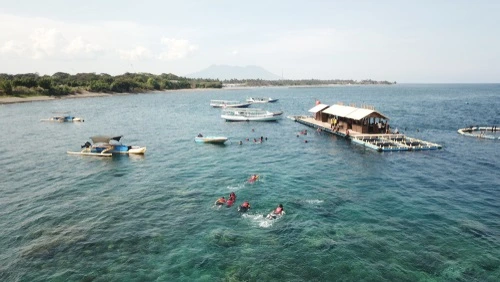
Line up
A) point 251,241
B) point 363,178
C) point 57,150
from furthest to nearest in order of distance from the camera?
point 57,150, point 363,178, point 251,241

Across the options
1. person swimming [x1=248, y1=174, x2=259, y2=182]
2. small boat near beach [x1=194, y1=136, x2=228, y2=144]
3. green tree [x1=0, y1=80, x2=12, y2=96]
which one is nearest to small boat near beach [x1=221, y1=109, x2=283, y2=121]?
small boat near beach [x1=194, y1=136, x2=228, y2=144]

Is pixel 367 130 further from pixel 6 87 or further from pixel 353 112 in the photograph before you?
pixel 6 87

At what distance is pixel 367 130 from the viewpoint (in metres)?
65.9

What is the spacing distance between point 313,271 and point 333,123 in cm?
5546

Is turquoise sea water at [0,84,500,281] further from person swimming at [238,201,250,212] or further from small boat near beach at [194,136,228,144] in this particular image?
small boat near beach at [194,136,228,144]

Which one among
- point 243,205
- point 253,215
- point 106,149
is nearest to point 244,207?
point 243,205

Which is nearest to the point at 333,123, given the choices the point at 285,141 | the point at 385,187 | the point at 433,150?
the point at 285,141

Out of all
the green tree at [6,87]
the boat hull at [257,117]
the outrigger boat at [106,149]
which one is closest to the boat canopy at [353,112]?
the boat hull at [257,117]

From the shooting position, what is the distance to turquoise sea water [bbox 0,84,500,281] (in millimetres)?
22906

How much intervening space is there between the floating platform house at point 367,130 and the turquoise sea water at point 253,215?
315 centimetres

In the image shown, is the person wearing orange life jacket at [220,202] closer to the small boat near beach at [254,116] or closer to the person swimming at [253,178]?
the person swimming at [253,178]

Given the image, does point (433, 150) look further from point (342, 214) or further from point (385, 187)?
point (342, 214)

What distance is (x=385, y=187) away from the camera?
38.5 meters

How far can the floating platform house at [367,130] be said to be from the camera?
187 feet
